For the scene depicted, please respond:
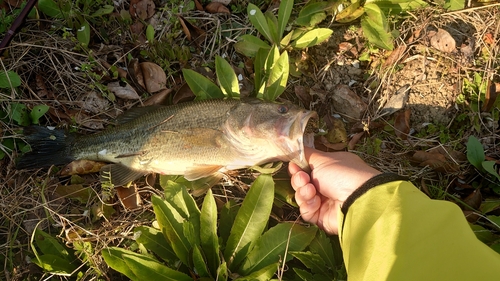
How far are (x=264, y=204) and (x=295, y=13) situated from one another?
7.43 ft

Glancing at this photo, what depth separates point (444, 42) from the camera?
398 centimetres

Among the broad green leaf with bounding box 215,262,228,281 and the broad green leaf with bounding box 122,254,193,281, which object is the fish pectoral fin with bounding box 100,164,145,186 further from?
the broad green leaf with bounding box 215,262,228,281

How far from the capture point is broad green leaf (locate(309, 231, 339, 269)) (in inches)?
124

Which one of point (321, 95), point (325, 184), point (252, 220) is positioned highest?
point (321, 95)

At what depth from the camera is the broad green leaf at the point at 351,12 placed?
3.93 m

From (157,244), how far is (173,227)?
9.4 inches

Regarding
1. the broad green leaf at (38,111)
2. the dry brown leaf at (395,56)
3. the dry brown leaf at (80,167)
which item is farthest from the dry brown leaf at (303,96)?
the broad green leaf at (38,111)

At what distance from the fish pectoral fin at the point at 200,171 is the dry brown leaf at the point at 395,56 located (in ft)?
6.90

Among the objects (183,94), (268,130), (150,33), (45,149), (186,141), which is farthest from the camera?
(150,33)

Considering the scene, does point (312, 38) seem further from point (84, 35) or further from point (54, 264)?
point (54, 264)

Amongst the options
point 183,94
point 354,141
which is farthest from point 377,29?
point 183,94

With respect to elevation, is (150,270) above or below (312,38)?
below

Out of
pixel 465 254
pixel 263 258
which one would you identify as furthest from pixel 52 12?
pixel 465 254

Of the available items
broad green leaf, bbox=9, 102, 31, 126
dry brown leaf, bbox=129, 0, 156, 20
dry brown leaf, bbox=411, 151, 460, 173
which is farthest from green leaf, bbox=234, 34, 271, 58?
broad green leaf, bbox=9, 102, 31, 126
